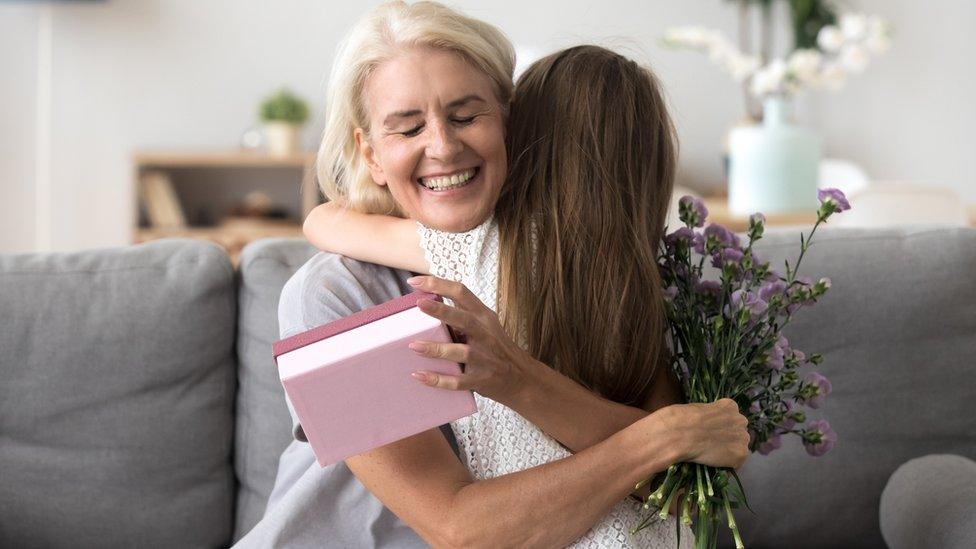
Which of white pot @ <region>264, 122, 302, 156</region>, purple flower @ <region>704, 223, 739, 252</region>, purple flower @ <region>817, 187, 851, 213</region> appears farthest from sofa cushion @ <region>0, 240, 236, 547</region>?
white pot @ <region>264, 122, 302, 156</region>

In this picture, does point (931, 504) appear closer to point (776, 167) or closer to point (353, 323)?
point (353, 323)

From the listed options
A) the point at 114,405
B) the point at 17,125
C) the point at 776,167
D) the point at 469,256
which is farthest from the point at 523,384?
the point at 17,125

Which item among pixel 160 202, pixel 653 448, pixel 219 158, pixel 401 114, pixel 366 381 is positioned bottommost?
pixel 160 202

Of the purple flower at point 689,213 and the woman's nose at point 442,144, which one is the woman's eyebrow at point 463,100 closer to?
Answer: the woman's nose at point 442,144

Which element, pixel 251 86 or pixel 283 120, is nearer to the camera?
pixel 283 120

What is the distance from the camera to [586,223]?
143 cm

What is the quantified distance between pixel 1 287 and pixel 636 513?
1111 mm

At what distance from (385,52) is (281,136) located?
163 inches

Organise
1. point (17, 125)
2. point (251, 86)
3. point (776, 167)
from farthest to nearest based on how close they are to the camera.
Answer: point (251, 86) < point (17, 125) < point (776, 167)

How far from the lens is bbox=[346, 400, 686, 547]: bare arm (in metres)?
1.30

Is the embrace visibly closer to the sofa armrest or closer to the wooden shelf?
the sofa armrest

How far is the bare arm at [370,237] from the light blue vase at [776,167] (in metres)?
2.12

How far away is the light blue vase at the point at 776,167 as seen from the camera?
3.45 metres

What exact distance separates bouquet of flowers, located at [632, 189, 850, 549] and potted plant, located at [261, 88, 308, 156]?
4172 mm
